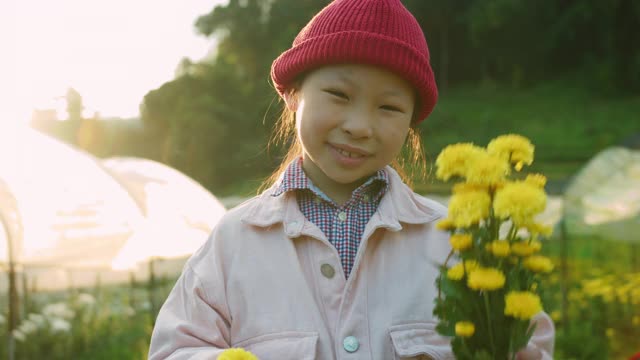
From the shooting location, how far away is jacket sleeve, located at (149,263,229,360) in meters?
1.29

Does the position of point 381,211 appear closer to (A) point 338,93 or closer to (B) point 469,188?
(A) point 338,93

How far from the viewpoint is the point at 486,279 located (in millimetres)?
849

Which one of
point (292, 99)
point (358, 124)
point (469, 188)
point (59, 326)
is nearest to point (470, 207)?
point (469, 188)

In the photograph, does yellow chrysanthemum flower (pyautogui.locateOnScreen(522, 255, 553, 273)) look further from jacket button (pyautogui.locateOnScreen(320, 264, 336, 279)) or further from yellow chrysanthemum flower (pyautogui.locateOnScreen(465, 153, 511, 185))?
jacket button (pyautogui.locateOnScreen(320, 264, 336, 279))

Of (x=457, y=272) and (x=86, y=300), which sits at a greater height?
(x=457, y=272)

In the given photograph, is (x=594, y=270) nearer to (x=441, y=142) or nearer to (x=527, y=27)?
(x=441, y=142)

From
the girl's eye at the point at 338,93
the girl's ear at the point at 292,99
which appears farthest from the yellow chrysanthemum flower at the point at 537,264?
the girl's ear at the point at 292,99

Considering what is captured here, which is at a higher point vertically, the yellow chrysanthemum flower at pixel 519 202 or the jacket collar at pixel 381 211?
the yellow chrysanthemum flower at pixel 519 202

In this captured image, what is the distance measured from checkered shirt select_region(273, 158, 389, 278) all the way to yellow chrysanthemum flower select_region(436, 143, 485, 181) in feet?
1.63

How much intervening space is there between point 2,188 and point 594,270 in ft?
14.5

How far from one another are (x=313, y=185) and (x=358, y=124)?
8.7 inches

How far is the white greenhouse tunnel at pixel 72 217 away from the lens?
4.13 meters

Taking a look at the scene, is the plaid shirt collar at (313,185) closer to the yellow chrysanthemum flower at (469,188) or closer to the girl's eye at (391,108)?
the girl's eye at (391,108)

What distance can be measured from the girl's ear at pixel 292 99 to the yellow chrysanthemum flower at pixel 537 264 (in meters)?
0.77
